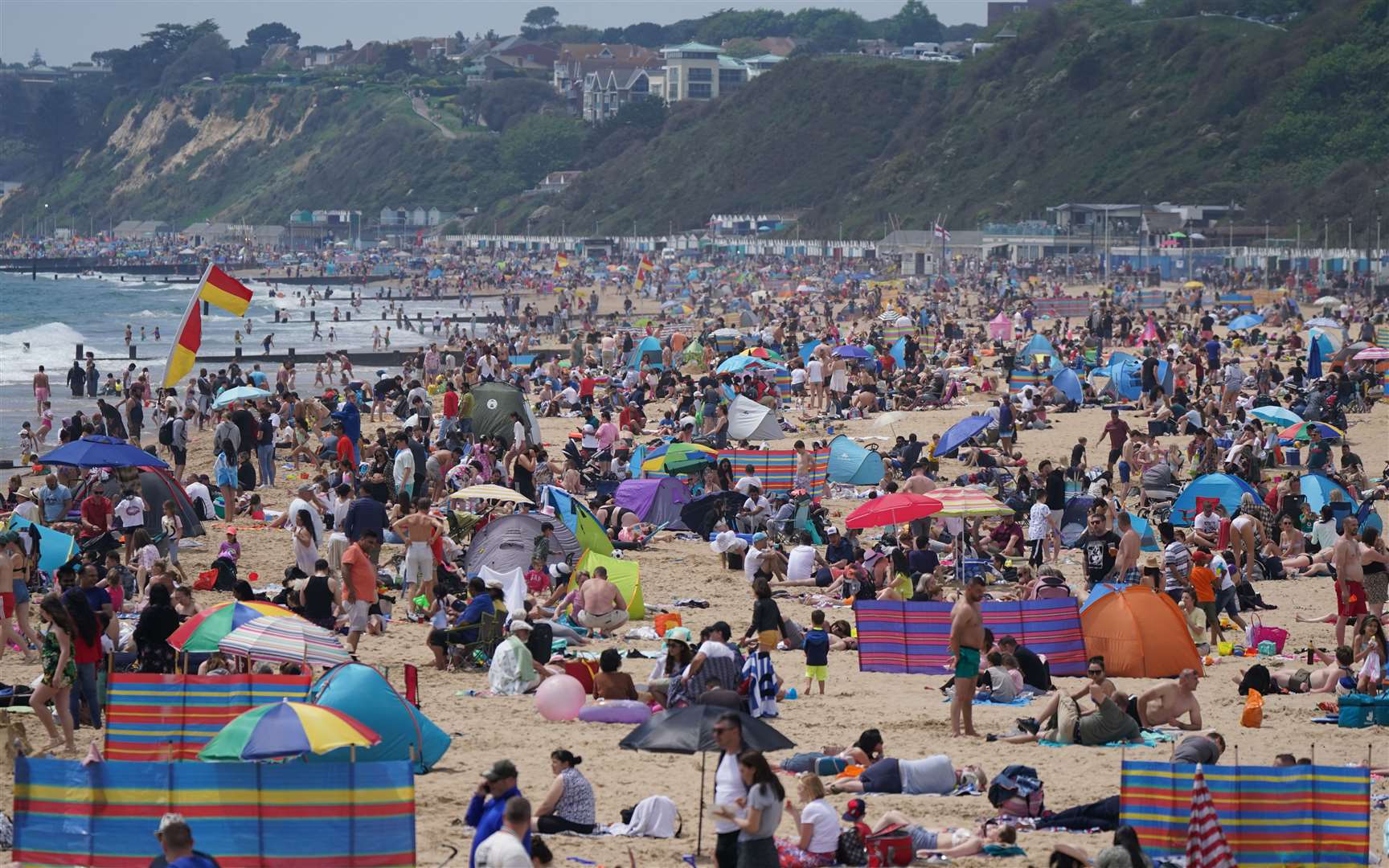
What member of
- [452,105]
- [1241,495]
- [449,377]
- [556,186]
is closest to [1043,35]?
[556,186]

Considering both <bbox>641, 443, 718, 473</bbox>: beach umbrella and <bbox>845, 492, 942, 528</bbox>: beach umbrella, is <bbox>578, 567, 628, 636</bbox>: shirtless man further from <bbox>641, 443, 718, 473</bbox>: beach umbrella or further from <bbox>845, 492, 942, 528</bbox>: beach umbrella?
<bbox>641, 443, 718, 473</bbox>: beach umbrella

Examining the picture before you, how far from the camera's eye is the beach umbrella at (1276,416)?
19969 millimetres

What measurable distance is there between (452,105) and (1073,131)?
7849 cm

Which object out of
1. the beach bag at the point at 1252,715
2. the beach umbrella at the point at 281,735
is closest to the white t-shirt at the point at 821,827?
the beach umbrella at the point at 281,735

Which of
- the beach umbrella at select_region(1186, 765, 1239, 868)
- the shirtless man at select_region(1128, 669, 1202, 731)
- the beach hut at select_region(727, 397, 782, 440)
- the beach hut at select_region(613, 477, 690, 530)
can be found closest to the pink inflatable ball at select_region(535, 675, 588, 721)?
the shirtless man at select_region(1128, 669, 1202, 731)

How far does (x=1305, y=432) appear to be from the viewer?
1938 cm

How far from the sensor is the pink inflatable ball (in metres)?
10.1

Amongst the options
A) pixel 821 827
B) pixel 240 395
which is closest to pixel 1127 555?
pixel 821 827

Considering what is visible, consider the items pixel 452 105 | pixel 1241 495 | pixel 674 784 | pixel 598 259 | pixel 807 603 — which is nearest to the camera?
pixel 674 784

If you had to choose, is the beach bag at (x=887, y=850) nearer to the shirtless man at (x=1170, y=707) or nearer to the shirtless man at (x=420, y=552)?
the shirtless man at (x=1170, y=707)

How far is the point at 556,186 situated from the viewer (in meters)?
123

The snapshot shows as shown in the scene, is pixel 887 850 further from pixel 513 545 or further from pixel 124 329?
pixel 124 329

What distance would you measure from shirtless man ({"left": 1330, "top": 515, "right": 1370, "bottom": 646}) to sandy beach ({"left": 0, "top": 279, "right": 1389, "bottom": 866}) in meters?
0.43

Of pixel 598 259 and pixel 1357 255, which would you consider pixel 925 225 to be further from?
pixel 1357 255
